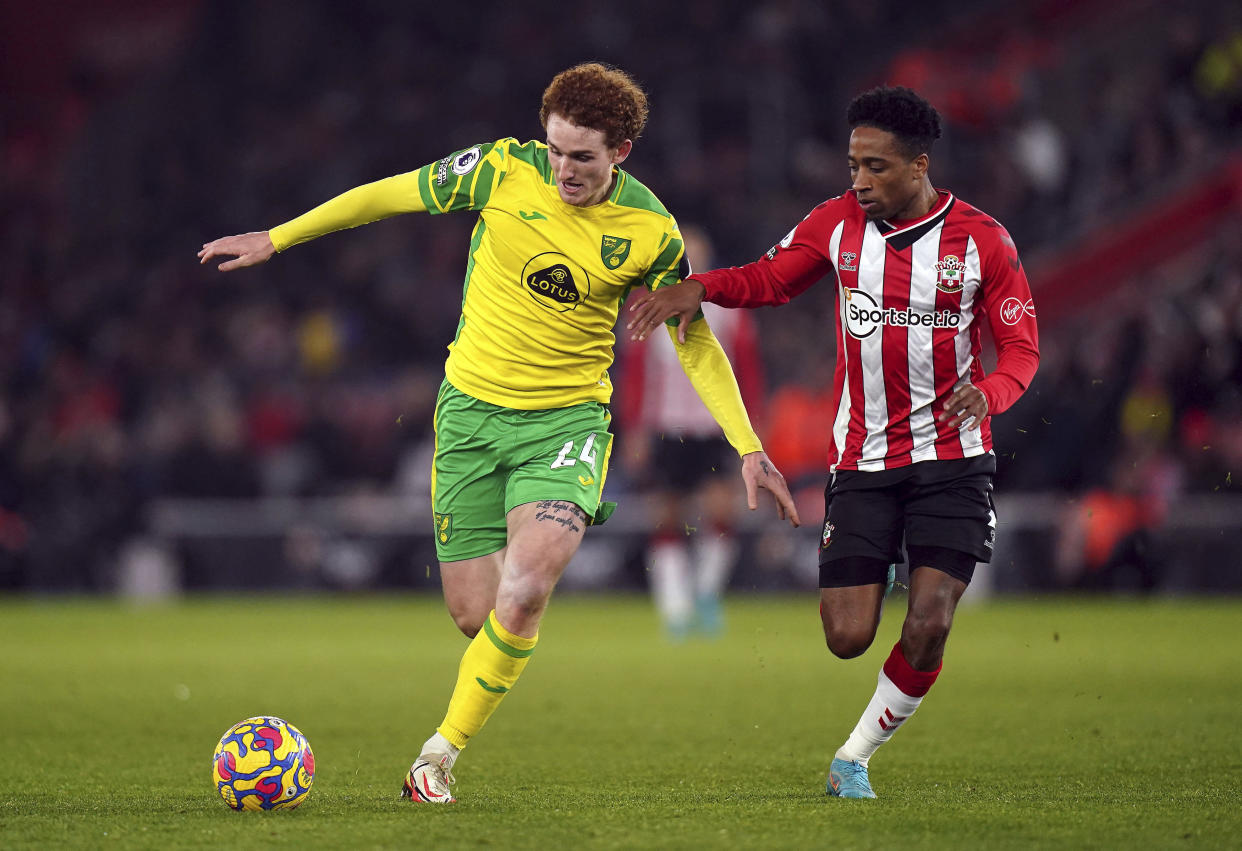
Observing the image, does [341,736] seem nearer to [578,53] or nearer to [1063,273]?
[1063,273]

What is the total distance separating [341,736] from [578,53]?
1481cm

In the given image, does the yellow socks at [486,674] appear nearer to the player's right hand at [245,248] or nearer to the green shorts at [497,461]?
the green shorts at [497,461]

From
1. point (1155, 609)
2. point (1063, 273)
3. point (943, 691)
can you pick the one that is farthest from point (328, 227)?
point (1063, 273)

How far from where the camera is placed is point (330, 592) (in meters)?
16.0

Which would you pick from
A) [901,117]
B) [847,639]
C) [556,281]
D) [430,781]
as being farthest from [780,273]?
→ [430,781]

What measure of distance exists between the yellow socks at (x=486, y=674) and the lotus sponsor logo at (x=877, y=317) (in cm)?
149

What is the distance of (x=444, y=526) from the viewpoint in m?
5.63

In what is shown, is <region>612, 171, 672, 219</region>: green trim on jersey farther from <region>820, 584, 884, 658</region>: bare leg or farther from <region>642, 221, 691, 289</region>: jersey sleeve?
<region>820, 584, 884, 658</region>: bare leg

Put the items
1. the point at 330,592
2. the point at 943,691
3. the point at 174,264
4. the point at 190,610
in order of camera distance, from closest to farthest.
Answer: the point at 943,691 → the point at 190,610 → the point at 330,592 → the point at 174,264

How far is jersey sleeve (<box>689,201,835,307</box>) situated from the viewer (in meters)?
5.48

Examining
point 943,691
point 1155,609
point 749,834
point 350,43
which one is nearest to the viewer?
point 749,834

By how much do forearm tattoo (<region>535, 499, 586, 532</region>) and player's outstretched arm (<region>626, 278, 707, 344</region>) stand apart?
23.3 inches

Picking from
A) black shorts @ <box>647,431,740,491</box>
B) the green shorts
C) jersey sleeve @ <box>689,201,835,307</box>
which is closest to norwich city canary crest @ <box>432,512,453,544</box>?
the green shorts

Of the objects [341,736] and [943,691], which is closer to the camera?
[341,736]
